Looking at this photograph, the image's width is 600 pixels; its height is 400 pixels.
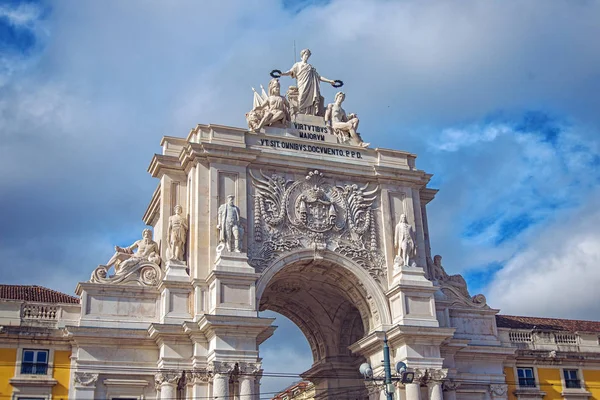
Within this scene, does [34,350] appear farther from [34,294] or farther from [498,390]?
[498,390]

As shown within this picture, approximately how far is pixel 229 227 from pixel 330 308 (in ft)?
26.3

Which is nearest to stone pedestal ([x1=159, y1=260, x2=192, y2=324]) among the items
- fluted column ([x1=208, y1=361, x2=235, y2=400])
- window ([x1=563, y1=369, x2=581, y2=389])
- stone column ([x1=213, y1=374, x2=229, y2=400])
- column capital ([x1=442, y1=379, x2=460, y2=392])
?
fluted column ([x1=208, y1=361, x2=235, y2=400])

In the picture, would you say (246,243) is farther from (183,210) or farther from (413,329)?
(413,329)

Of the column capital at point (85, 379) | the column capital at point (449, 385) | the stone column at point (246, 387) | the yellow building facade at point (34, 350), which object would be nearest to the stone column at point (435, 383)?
the column capital at point (449, 385)

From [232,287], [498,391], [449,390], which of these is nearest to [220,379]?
[232,287]

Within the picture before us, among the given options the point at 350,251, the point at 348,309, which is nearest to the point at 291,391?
the point at 348,309

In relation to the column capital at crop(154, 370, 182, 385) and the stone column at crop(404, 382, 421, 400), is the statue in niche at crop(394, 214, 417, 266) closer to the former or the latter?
the stone column at crop(404, 382, 421, 400)

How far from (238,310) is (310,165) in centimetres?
690

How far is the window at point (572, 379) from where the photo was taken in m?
34.2

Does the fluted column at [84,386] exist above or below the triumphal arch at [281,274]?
below

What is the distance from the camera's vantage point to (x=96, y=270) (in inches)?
1125

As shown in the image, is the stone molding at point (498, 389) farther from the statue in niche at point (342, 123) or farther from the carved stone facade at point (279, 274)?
the statue in niche at point (342, 123)

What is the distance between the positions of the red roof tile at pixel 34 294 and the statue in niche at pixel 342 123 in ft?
40.3

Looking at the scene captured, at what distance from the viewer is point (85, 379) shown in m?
27.0
